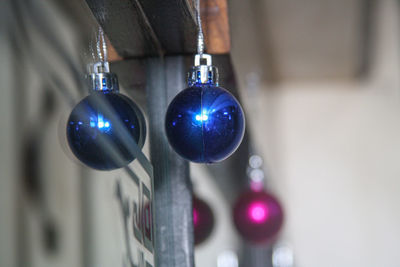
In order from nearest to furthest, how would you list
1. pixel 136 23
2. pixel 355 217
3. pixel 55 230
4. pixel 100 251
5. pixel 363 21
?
pixel 136 23 < pixel 100 251 < pixel 55 230 < pixel 363 21 < pixel 355 217

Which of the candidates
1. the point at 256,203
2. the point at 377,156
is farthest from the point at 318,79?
the point at 256,203

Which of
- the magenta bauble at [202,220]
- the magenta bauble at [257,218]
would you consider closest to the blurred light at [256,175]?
the magenta bauble at [257,218]

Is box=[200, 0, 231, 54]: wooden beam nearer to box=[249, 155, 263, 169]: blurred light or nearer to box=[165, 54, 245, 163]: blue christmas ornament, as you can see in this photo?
box=[165, 54, 245, 163]: blue christmas ornament

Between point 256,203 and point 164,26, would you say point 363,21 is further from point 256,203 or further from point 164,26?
point 164,26

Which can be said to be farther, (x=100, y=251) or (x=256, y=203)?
(x=256, y=203)

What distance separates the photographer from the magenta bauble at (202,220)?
1.09 m

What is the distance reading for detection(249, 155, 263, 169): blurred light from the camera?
71.5 inches

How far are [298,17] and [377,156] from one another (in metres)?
1.25

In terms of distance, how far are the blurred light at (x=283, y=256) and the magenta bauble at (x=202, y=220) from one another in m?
1.60

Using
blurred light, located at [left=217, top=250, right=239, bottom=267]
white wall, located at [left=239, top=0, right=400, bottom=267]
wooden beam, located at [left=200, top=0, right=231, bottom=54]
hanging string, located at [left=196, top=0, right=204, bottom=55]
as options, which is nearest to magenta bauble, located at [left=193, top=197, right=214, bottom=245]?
wooden beam, located at [left=200, top=0, right=231, bottom=54]

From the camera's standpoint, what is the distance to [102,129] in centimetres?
56

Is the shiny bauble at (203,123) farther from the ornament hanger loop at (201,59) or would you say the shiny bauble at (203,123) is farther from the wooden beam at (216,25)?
the wooden beam at (216,25)

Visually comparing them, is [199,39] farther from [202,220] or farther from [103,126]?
[202,220]

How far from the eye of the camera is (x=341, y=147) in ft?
9.86
